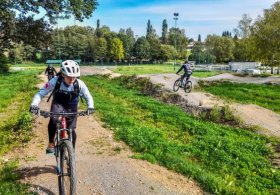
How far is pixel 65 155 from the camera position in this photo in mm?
7141

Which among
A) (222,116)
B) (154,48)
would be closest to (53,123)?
(222,116)

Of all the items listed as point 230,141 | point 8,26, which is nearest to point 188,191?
point 230,141

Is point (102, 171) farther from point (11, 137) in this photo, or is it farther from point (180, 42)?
point (180, 42)

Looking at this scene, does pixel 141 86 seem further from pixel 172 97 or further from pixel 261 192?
→ pixel 261 192

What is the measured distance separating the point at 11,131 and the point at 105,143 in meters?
3.94

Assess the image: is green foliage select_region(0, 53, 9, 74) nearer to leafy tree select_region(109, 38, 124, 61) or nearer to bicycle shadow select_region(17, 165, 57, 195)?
bicycle shadow select_region(17, 165, 57, 195)

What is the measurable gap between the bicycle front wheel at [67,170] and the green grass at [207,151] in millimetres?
3550

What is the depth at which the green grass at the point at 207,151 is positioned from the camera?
10133 mm

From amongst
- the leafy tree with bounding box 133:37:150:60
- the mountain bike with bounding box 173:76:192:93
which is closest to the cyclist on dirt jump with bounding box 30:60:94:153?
the mountain bike with bounding box 173:76:192:93

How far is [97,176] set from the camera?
8.63 meters

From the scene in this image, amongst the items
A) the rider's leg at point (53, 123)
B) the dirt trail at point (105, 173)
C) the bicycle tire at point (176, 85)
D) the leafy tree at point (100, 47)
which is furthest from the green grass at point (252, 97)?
the leafy tree at point (100, 47)

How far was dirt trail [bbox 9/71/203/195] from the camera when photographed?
8.13 meters

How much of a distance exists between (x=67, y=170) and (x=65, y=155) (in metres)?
0.28

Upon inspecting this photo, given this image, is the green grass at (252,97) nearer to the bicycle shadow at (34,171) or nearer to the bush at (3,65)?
the bicycle shadow at (34,171)
